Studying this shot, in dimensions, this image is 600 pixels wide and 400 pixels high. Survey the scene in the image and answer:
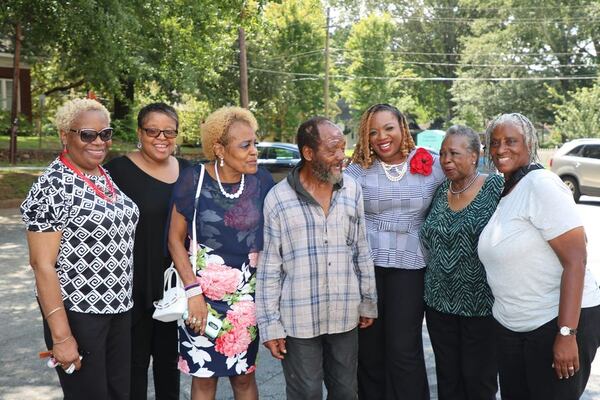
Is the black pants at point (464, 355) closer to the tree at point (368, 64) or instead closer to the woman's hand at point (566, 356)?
the woman's hand at point (566, 356)

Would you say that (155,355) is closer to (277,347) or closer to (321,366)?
(277,347)

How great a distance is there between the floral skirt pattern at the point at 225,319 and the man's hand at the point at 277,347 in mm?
161

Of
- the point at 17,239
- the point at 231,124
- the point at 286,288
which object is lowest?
the point at 17,239

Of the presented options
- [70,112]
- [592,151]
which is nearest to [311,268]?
[70,112]

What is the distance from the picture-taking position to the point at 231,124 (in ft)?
10.2

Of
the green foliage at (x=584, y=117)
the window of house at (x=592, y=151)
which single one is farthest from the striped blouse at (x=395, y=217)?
the green foliage at (x=584, y=117)

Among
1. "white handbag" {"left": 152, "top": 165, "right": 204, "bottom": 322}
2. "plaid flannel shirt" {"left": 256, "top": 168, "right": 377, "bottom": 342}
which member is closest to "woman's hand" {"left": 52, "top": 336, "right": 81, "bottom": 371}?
"white handbag" {"left": 152, "top": 165, "right": 204, "bottom": 322}

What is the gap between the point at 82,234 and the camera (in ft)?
8.77

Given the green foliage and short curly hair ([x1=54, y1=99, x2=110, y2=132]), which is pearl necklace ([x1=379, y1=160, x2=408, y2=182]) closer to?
short curly hair ([x1=54, y1=99, x2=110, y2=132])

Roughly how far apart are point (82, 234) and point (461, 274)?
1947 millimetres

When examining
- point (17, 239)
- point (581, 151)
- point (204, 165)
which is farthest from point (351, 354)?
point (581, 151)

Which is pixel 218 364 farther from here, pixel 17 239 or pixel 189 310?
pixel 17 239

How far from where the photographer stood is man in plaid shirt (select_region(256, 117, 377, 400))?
119 inches

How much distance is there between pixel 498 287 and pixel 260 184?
130 centimetres
